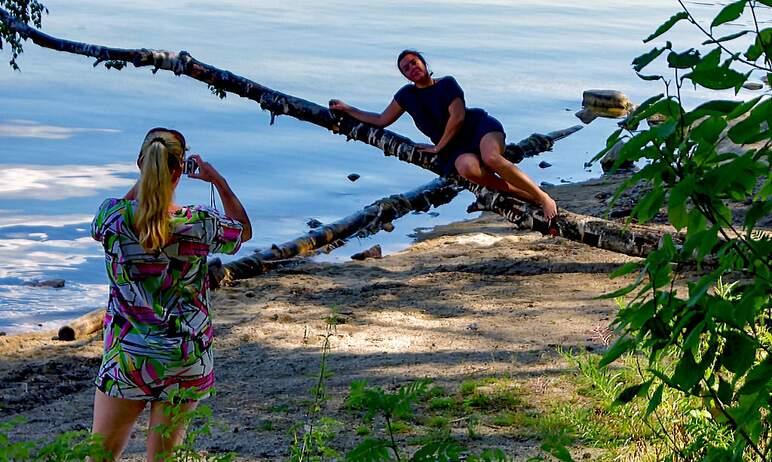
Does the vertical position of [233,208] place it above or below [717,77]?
below

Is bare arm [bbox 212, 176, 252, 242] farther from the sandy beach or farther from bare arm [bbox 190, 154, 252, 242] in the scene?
the sandy beach

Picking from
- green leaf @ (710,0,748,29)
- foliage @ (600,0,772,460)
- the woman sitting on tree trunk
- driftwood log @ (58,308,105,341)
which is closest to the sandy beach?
driftwood log @ (58,308,105,341)

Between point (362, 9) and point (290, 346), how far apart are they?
85.2ft

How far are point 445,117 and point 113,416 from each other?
15.6 ft

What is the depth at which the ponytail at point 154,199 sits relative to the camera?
439 cm

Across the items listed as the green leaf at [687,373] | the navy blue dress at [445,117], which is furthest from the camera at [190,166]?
the navy blue dress at [445,117]

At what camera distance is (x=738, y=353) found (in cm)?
270

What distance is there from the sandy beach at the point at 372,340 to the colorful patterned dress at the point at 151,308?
0.69 metres

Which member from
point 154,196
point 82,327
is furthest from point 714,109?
point 82,327

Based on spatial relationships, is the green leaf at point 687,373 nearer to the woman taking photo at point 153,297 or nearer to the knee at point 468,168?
the woman taking photo at point 153,297

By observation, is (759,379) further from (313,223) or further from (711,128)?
(313,223)

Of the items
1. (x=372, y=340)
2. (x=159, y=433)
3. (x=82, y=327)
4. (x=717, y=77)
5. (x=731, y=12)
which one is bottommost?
(x=82, y=327)

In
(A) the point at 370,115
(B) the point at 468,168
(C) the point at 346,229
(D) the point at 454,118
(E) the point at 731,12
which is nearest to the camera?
(E) the point at 731,12

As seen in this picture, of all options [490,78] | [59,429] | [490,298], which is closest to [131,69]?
[490,78]
